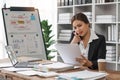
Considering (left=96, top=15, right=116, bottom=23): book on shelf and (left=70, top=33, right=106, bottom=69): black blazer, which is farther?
(left=96, top=15, right=116, bottom=23): book on shelf

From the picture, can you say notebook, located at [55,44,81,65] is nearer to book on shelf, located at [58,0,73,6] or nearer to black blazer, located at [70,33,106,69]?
black blazer, located at [70,33,106,69]

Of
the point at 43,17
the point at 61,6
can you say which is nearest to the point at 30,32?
the point at 61,6

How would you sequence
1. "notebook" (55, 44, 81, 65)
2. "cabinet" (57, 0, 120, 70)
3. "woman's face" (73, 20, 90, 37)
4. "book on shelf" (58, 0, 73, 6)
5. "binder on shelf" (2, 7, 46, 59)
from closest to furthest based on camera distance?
1. "notebook" (55, 44, 81, 65)
2. "binder on shelf" (2, 7, 46, 59)
3. "woman's face" (73, 20, 90, 37)
4. "cabinet" (57, 0, 120, 70)
5. "book on shelf" (58, 0, 73, 6)

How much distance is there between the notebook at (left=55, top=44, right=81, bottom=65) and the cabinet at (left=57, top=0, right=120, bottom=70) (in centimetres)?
195

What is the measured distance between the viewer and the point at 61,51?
2.57m

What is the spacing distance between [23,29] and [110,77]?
134 cm

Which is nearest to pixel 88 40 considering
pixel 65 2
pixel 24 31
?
pixel 24 31

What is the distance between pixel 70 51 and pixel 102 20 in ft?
7.32

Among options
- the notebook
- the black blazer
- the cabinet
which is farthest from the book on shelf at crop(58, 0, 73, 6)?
the notebook

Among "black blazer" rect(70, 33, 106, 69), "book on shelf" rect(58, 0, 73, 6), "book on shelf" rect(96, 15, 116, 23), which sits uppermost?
"book on shelf" rect(58, 0, 73, 6)

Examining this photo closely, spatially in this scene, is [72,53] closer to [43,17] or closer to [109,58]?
[109,58]

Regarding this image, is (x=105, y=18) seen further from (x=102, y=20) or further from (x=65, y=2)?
(x=65, y=2)

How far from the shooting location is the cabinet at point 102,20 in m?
4.38

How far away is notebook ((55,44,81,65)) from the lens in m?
2.47
